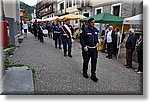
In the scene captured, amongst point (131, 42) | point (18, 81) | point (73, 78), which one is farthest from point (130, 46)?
point (18, 81)

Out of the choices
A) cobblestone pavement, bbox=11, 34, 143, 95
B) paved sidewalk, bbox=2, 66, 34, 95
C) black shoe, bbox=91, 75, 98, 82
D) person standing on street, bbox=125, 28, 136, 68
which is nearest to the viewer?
paved sidewalk, bbox=2, 66, 34, 95

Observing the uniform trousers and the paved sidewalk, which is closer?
the paved sidewalk

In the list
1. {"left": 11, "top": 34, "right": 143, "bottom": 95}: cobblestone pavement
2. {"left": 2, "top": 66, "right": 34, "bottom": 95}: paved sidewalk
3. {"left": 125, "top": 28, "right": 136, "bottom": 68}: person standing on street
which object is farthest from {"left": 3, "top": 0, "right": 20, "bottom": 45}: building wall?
{"left": 125, "top": 28, "right": 136, "bottom": 68}: person standing on street

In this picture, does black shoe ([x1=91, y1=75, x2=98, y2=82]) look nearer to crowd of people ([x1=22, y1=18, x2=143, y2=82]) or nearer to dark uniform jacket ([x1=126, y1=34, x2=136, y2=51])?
crowd of people ([x1=22, y1=18, x2=143, y2=82])

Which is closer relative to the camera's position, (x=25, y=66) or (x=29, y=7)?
(x=29, y=7)

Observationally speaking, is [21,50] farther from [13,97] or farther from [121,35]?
[121,35]

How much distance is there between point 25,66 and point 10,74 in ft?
1.05

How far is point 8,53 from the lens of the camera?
2.92m

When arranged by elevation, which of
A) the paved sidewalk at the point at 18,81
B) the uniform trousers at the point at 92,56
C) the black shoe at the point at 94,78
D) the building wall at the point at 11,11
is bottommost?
the black shoe at the point at 94,78

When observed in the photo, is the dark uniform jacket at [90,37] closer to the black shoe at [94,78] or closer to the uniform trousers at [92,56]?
the uniform trousers at [92,56]

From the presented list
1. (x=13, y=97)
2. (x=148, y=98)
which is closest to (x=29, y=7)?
(x=13, y=97)

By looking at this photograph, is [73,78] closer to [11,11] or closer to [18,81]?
[18,81]

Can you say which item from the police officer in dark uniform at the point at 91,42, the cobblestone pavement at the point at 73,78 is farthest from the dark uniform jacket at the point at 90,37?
the cobblestone pavement at the point at 73,78

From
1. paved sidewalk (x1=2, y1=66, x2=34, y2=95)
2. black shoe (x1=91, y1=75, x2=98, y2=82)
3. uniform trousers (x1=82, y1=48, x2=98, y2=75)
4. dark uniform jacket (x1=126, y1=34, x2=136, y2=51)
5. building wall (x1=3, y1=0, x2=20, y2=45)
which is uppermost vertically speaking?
building wall (x1=3, y1=0, x2=20, y2=45)
